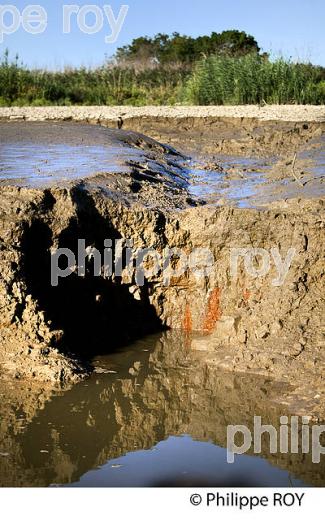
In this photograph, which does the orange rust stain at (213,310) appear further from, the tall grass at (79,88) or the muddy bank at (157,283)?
the tall grass at (79,88)

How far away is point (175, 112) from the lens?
15.1m

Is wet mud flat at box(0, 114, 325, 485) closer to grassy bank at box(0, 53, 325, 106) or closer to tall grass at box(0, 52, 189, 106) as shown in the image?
grassy bank at box(0, 53, 325, 106)

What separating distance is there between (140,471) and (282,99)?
39.9 feet

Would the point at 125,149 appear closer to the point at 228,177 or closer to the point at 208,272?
the point at 228,177

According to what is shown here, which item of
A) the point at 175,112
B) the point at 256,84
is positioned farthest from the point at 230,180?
the point at 256,84

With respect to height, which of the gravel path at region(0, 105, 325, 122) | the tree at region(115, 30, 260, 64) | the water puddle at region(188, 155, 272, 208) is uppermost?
the tree at region(115, 30, 260, 64)

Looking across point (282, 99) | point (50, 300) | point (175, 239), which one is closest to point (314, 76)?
point (282, 99)

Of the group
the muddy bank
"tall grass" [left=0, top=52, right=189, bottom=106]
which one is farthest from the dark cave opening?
"tall grass" [left=0, top=52, right=189, bottom=106]

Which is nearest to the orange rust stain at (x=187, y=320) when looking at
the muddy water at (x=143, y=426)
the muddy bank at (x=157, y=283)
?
the muddy bank at (x=157, y=283)

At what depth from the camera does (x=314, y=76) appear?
55.7ft

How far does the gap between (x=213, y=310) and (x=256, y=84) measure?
32.2 ft

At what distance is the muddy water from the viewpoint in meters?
4.84

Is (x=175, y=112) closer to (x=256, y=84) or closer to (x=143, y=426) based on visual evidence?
(x=256, y=84)

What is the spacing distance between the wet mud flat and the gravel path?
18.0 ft
